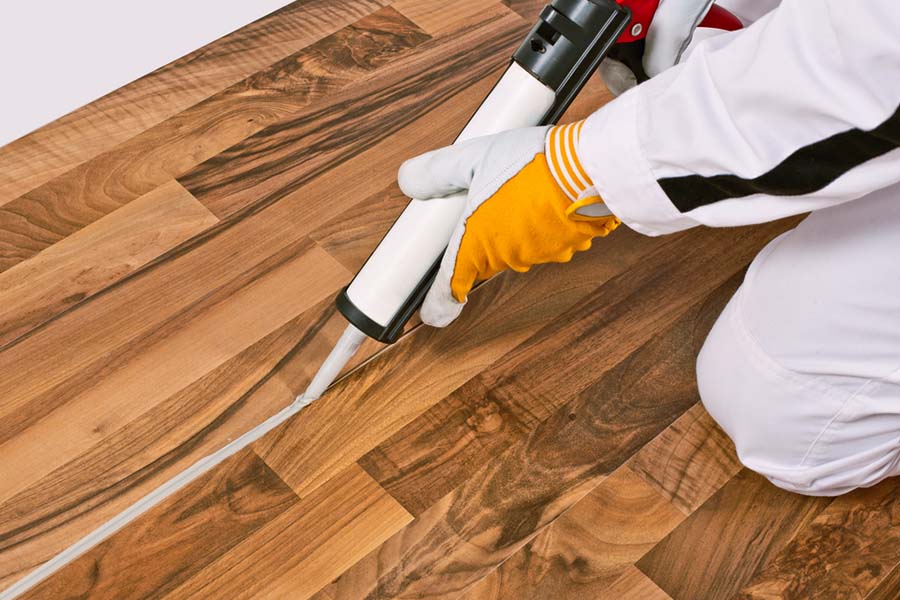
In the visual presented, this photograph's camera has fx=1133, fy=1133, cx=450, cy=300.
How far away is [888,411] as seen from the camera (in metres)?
1.09

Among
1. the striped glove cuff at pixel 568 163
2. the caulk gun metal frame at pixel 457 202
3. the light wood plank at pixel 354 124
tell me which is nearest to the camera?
the striped glove cuff at pixel 568 163

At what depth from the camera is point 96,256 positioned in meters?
1.35

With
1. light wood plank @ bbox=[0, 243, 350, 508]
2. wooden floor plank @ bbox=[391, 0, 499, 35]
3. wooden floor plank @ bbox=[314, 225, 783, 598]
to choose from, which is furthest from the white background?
wooden floor plank @ bbox=[314, 225, 783, 598]

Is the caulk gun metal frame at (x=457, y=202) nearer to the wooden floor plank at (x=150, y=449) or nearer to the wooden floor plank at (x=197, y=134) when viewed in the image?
the wooden floor plank at (x=150, y=449)

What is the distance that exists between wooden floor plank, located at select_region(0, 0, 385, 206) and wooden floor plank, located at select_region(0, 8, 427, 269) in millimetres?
16

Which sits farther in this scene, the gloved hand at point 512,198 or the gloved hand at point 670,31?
the gloved hand at point 670,31

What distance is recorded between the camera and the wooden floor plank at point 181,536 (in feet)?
3.59

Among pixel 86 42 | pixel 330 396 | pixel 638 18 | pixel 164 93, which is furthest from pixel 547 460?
pixel 86 42

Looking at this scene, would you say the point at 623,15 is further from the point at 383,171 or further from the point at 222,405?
the point at 222,405

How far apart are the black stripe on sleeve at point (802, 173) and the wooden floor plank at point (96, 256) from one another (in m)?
0.65

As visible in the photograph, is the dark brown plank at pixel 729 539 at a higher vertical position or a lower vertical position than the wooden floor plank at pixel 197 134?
higher

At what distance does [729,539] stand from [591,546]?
0.15 m

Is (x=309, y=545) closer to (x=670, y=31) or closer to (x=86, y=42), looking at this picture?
(x=670, y=31)

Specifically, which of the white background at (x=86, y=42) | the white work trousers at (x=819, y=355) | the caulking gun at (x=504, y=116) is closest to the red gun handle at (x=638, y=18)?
the caulking gun at (x=504, y=116)
